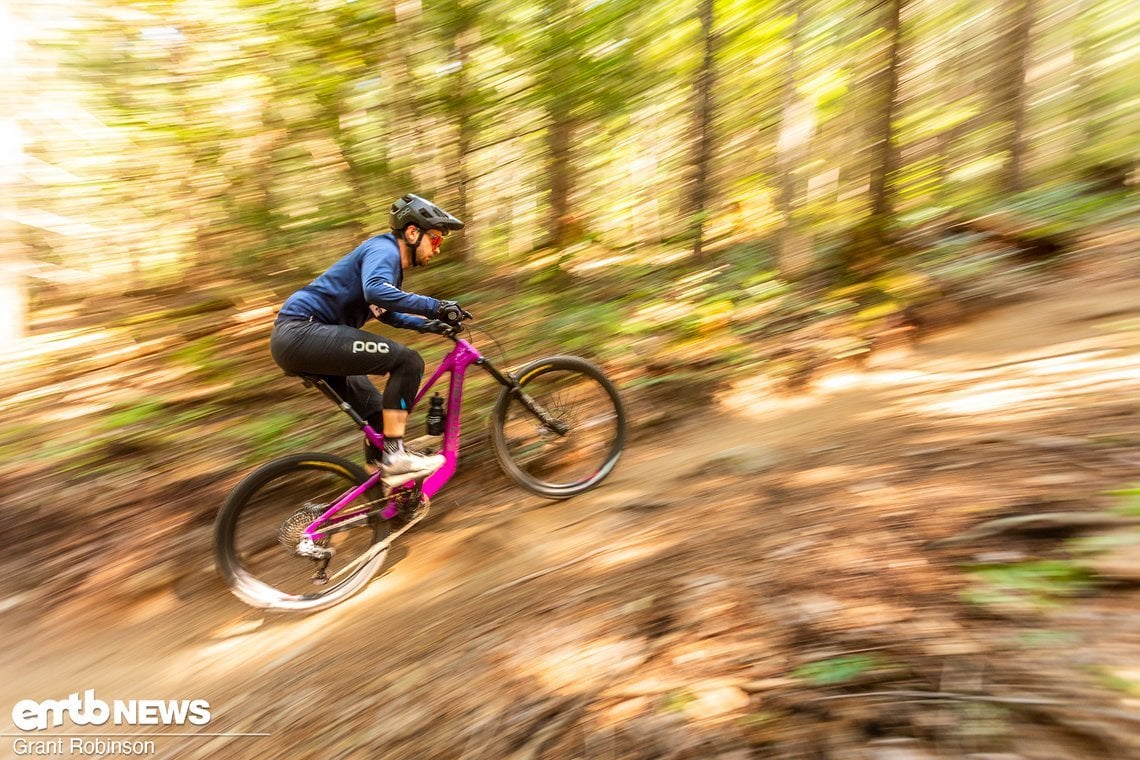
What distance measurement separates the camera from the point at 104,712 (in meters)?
3.33

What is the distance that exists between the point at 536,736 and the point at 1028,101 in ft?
37.5

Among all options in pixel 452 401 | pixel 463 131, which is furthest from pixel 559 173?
pixel 452 401

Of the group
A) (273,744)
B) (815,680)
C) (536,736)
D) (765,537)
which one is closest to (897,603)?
(815,680)

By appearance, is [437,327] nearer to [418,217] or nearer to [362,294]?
[362,294]

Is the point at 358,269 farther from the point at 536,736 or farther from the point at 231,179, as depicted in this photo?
the point at 231,179

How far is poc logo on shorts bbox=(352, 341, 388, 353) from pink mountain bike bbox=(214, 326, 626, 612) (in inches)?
14.9

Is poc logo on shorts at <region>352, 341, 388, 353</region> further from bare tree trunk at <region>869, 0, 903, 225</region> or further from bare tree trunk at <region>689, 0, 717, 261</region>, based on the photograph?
bare tree trunk at <region>869, 0, 903, 225</region>

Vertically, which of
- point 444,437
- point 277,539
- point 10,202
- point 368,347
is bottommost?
point 277,539

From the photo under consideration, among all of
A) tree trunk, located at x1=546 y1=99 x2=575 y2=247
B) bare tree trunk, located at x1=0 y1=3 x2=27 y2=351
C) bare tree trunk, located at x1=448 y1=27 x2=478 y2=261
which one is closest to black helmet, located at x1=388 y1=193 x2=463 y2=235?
bare tree trunk, located at x1=448 y1=27 x2=478 y2=261

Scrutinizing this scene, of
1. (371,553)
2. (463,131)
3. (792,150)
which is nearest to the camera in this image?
(371,553)

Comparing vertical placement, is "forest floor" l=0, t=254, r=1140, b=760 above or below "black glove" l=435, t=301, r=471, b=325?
below

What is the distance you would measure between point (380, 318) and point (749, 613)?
2751 mm

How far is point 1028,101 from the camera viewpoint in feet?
30.5

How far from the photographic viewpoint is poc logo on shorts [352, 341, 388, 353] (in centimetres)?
368
